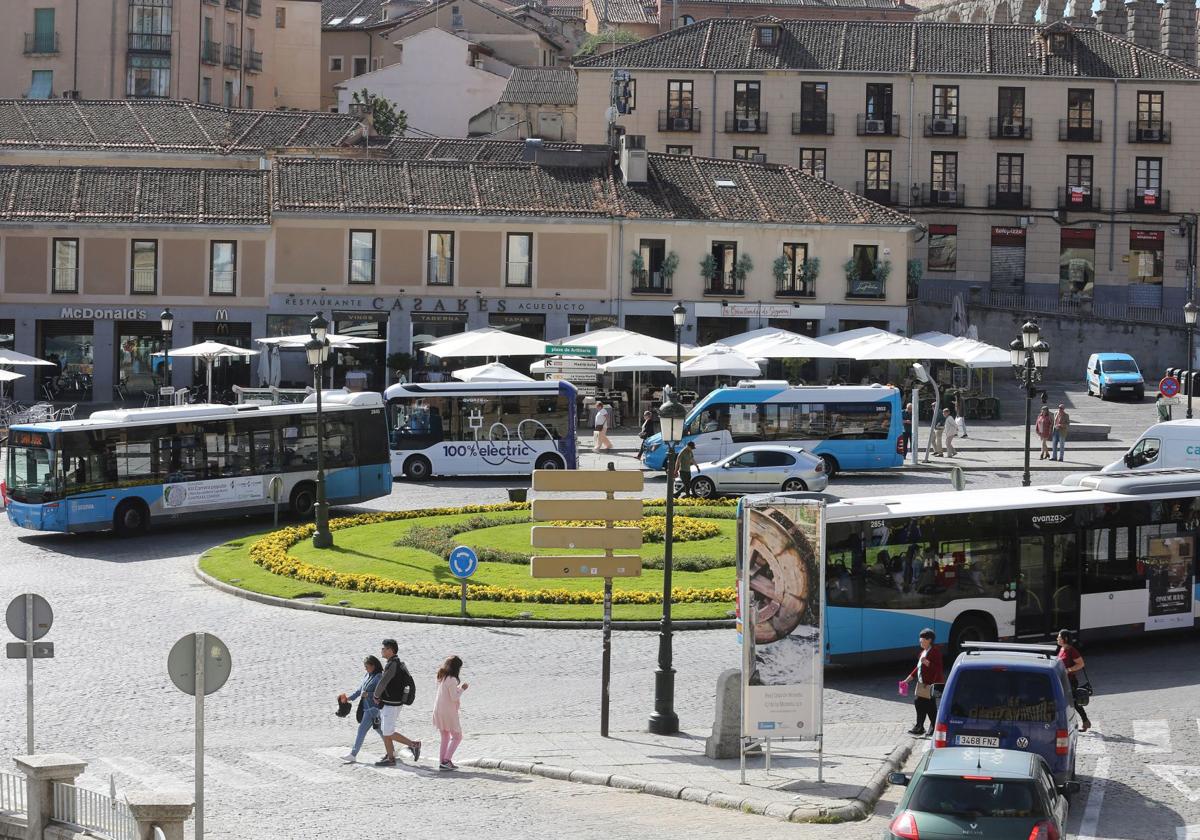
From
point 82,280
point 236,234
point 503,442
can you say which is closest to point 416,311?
point 236,234

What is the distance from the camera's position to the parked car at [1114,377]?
6222 centimetres

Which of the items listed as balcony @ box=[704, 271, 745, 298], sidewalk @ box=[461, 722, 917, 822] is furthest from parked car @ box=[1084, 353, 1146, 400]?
sidewalk @ box=[461, 722, 917, 822]

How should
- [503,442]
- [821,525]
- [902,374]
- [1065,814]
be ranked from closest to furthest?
[1065,814]
[821,525]
[503,442]
[902,374]

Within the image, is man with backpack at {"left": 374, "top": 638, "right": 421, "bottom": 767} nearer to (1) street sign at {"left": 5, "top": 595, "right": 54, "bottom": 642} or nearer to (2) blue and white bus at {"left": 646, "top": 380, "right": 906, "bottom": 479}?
(1) street sign at {"left": 5, "top": 595, "right": 54, "bottom": 642}

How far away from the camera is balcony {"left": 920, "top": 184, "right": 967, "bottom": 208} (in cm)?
7594

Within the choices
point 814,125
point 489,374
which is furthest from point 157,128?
point 489,374

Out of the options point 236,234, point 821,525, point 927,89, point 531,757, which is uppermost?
point 927,89

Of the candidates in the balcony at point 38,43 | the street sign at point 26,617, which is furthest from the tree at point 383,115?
the street sign at point 26,617

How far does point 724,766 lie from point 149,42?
7981cm

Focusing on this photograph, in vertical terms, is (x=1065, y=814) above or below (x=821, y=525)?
below

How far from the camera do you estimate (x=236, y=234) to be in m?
60.9

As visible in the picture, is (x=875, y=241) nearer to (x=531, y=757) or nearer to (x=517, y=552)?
(x=517, y=552)

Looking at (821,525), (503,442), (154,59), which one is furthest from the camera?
(154,59)

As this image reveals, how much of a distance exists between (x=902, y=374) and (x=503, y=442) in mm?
18570
